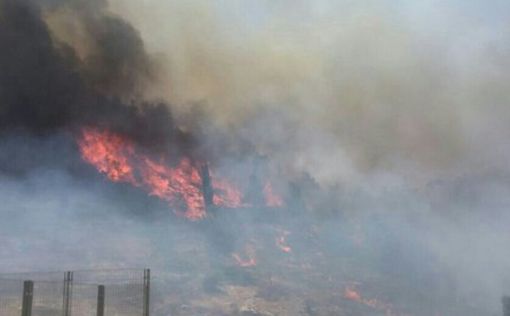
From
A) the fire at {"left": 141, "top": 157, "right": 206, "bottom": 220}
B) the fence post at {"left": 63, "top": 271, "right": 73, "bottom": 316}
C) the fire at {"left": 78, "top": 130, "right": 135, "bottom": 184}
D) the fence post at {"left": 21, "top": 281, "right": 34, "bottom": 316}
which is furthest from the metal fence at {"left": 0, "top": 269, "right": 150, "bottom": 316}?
the fire at {"left": 78, "top": 130, "right": 135, "bottom": 184}

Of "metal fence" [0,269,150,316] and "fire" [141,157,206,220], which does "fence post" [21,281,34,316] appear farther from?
"fire" [141,157,206,220]

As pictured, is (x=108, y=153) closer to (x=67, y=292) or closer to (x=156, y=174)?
(x=156, y=174)

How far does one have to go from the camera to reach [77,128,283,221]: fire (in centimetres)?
3162

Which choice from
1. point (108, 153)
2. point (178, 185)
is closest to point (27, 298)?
point (108, 153)

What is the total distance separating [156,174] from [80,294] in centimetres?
1023

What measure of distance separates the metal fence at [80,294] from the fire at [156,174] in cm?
653

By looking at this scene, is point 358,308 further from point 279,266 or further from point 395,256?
point 395,256

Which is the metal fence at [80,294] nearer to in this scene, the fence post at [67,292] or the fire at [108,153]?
the fence post at [67,292]

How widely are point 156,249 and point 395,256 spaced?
17.1 metres

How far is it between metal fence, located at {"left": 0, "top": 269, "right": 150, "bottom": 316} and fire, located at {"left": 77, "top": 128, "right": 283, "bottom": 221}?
21.4 ft

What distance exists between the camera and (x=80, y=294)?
977 inches

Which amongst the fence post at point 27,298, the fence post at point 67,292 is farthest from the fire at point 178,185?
the fence post at point 27,298

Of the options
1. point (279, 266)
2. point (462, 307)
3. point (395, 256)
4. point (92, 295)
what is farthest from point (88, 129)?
point (462, 307)

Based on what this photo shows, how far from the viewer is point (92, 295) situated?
24828 mm
